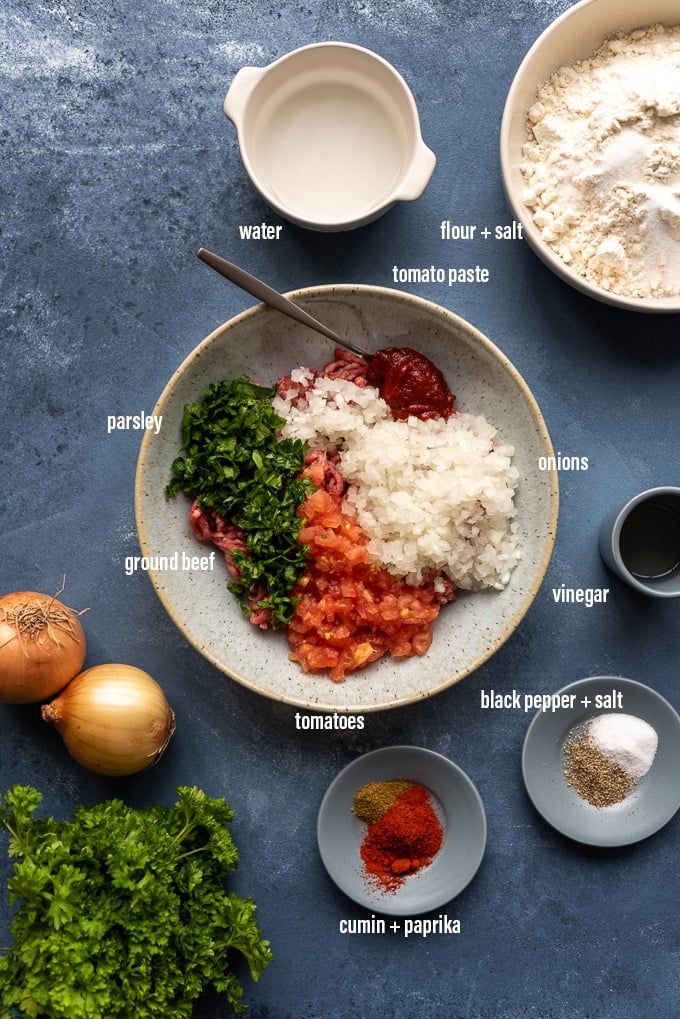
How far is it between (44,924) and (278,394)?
1.63 m

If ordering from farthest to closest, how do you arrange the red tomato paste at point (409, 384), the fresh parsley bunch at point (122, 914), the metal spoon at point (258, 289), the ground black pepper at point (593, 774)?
the ground black pepper at point (593, 774), the red tomato paste at point (409, 384), the metal spoon at point (258, 289), the fresh parsley bunch at point (122, 914)

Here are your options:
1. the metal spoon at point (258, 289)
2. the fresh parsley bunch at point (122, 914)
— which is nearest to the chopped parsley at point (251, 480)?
the metal spoon at point (258, 289)

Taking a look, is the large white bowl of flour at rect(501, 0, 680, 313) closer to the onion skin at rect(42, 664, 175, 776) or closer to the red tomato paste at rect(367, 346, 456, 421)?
the red tomato paste at rect(367, 346, 456, 421)

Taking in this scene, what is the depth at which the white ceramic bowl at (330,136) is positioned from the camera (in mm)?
2584

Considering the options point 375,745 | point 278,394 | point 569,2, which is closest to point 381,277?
point 278,394

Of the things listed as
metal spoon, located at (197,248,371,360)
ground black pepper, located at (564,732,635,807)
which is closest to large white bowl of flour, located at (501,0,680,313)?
metal spoon, located at (197,248,371,360)

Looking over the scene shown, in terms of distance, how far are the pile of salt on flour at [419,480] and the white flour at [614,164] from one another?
24.7 inches

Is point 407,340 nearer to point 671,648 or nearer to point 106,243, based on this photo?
point 106,243

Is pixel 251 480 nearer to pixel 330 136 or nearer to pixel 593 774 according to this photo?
pixel 330 136

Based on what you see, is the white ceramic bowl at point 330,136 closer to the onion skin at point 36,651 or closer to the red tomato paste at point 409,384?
the red tomato paste at point 409,384

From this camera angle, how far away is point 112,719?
2.48 meters

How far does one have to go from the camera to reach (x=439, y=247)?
277 centimetres

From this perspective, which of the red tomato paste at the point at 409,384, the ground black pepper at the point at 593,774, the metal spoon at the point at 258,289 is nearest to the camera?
the metal spoon at the point at 258,289

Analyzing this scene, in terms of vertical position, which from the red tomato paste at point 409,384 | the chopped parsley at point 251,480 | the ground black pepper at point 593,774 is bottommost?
the ground black pepper at point 593,774
